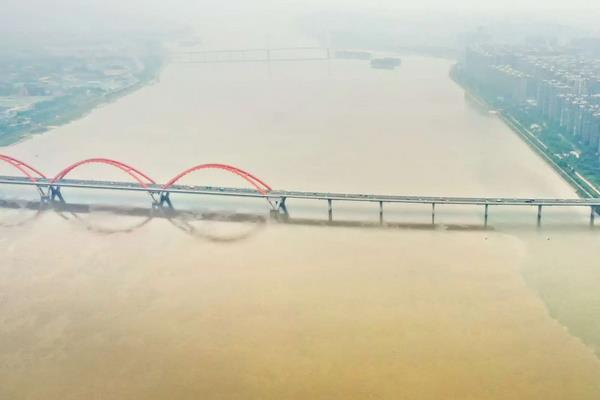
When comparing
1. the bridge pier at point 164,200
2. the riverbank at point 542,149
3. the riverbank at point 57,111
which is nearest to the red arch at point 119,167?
the bridge pier at point 164,200

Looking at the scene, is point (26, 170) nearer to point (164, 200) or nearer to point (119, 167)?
point (119, 167)

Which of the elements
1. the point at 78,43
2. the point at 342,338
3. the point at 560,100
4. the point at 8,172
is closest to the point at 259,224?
the point at 342,338

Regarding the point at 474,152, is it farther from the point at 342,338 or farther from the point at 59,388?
the point at 59,388

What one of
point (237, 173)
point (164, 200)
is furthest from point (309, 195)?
point (164, 200)

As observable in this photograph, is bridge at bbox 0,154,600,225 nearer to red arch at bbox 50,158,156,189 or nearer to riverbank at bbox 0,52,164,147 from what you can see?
red arch at bbox 50,158,156,189

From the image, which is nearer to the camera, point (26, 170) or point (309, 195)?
point (309, 195)
